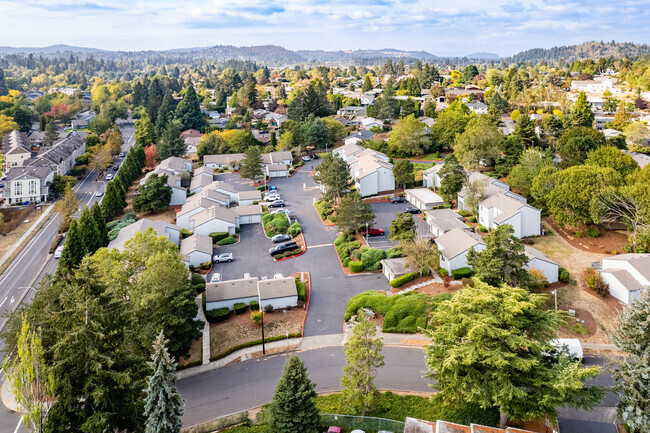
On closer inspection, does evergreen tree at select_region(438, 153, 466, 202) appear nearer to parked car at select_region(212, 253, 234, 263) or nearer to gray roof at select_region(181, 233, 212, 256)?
parked car at select_region(212, 253, 234, 263)

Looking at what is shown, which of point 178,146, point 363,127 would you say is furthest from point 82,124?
point 363,127

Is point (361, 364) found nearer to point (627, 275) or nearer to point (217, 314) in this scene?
point (217, 314)

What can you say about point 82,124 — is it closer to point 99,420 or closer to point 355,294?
point 355,294

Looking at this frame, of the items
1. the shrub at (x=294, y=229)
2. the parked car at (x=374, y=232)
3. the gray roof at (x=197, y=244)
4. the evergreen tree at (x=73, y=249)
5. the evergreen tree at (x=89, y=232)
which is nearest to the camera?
the evergreen tree at (x=73, y=249)

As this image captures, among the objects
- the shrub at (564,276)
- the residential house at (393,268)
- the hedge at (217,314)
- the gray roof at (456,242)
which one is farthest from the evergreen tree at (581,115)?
the hedge at (217,314)

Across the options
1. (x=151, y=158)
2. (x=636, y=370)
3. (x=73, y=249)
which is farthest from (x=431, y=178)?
(x=151, y=158)

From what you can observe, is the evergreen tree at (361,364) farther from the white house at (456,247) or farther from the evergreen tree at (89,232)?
the evergreen tree at (89,232)

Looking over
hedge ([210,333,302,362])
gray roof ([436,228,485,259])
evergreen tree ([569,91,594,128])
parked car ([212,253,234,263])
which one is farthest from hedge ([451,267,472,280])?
evergreen tree ([569,91,594,128])
